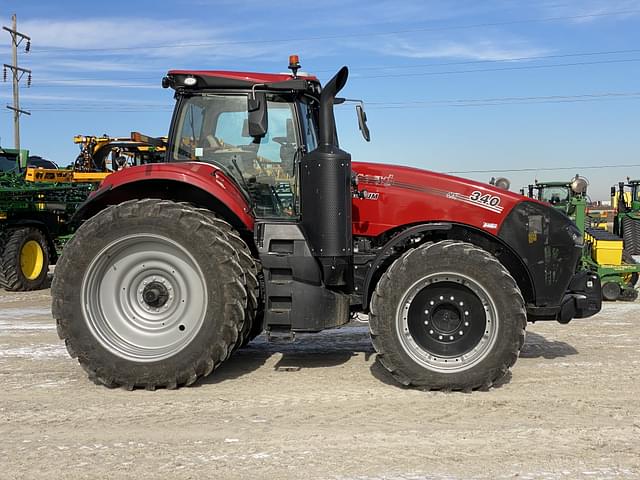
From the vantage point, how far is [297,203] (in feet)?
15.4

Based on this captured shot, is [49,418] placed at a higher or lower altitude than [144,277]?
lower

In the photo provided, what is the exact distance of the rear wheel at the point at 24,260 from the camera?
1066cm

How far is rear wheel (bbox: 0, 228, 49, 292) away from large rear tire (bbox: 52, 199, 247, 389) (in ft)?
23.5

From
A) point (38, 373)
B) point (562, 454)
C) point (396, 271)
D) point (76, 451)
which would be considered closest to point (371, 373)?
point (396, 271)

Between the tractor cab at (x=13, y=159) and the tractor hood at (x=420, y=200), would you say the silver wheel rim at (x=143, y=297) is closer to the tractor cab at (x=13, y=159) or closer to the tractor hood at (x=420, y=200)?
the tractor hood at (x=420, y=200)

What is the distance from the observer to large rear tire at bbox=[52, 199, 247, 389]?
14.1ft

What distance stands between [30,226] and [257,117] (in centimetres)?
870

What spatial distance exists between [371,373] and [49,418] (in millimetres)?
2407

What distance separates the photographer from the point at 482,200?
4.65 meters

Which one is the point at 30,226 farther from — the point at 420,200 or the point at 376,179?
the point at 420,200

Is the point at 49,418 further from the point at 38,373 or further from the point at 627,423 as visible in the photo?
the point at 627,423

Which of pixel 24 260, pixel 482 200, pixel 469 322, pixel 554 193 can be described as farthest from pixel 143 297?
pixel 554 193

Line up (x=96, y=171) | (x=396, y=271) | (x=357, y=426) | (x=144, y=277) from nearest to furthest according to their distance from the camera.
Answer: (x=357, y=426), (x=396, y=271), (x=144, y=277), (x=96, y=171)

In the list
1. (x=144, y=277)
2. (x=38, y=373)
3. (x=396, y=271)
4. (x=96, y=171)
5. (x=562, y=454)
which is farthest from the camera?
(x=96, y=171)
